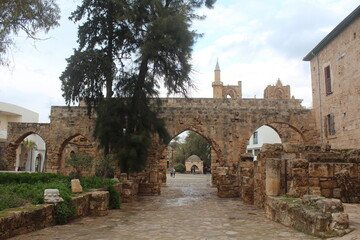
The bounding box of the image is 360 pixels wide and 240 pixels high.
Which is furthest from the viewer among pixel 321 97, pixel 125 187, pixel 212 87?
pixel 212 87

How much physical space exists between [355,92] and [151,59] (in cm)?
813

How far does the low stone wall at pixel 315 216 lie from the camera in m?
4.71

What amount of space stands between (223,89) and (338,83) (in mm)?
36132

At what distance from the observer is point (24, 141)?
2847 cm

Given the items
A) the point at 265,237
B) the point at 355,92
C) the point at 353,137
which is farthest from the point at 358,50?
the point at 265,237

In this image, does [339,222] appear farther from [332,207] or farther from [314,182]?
[314,182]

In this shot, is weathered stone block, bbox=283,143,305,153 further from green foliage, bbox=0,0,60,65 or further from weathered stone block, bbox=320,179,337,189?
green foliage, bbox=0,0,60,65

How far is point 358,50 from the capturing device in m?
12.8

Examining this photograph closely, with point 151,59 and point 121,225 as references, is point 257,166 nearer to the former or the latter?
point 121,225

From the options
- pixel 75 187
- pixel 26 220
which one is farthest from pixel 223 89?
pixel 26 220

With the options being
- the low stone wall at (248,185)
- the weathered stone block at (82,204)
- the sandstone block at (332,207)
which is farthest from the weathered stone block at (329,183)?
the weathered stone block at (82,204)

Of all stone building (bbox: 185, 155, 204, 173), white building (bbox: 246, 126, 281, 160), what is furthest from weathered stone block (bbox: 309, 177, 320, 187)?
stone building (bbox: 185, 155, 204, 173)

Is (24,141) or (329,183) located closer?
(329,183)

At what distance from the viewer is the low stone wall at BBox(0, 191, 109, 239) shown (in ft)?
15.4
